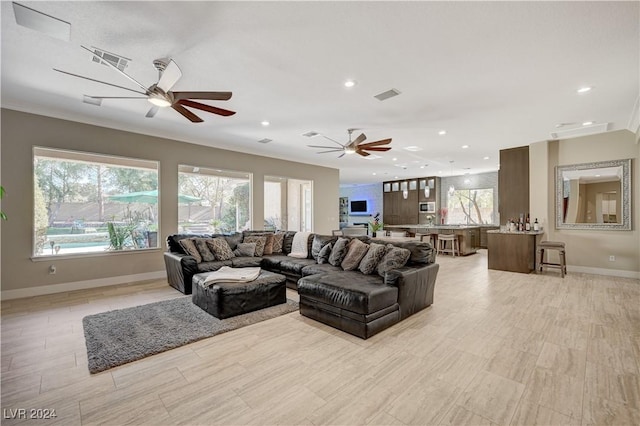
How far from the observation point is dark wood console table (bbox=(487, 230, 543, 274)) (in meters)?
5.96

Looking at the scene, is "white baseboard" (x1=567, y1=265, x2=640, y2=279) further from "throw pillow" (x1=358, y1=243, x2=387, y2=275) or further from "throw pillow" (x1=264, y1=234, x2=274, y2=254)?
"throw pillow" (x1=264, y1=234, x2=274, y2=254)

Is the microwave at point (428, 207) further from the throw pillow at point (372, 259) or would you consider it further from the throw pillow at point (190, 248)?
the throw pillow at point (190, 248)

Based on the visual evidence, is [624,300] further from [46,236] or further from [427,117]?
[46,236]

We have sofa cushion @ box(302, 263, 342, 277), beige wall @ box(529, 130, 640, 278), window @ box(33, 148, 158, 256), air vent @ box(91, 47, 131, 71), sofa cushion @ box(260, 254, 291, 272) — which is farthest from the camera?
beige wall @ box(529, 130, 640, 278)

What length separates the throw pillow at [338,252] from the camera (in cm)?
445

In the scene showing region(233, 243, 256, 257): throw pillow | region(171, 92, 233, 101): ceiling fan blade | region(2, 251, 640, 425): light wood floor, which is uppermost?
region(171, 92, 233, 101): ceiling fan blade

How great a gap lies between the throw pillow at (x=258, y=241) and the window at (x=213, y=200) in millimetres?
1526

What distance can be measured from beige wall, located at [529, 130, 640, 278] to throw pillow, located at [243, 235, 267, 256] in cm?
617

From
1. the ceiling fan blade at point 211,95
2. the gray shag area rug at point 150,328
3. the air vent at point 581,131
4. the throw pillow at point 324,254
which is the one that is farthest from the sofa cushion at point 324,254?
the air vent at point 581,131

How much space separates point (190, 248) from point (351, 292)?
326 centimetres

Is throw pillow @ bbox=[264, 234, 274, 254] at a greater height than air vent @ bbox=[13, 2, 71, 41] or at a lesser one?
lesser

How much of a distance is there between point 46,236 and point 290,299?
4191mm

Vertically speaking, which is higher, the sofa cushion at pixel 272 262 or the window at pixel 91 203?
the window at pixel 91 203

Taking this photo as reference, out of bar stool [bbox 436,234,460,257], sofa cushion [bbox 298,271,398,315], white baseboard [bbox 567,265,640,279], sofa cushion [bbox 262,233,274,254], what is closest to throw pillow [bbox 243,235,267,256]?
sofa cushion [bbox 262,233,274,254]
